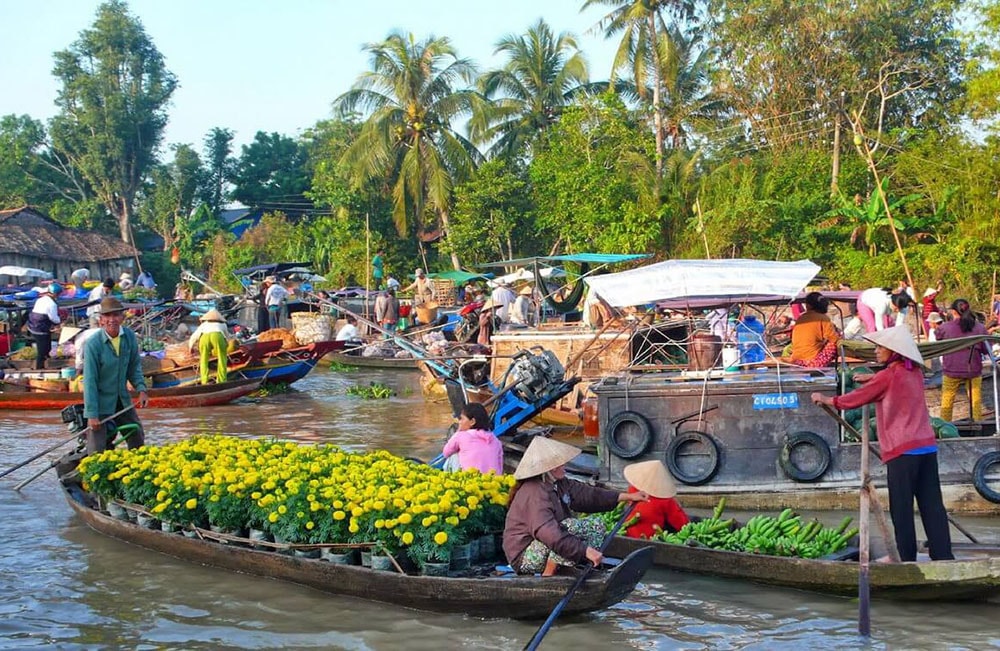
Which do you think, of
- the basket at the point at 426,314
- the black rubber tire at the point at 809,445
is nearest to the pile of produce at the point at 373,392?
the basket at the point at 426,314

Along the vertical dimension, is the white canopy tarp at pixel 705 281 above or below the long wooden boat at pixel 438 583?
above

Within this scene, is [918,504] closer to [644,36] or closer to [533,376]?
[533,376]

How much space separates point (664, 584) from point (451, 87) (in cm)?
2781

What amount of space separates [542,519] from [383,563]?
115cm

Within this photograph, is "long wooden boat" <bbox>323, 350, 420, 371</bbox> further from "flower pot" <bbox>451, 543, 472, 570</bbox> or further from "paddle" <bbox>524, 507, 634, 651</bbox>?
"paddle" <bbox>524, 507, 634, 651</bbox>

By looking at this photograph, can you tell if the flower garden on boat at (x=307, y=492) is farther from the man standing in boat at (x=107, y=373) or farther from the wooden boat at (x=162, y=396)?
the wooden boat at (x=162, y=396)

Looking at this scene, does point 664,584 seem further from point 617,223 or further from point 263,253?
point 263,253

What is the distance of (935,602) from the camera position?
6.40m

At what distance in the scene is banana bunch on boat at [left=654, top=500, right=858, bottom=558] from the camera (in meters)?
6.77

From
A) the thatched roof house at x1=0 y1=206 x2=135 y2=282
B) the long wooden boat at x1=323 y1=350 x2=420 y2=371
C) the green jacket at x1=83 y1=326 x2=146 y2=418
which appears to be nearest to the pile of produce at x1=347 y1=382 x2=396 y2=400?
the long wooden boat at x1=323 y1=350 x2=420 y2=371

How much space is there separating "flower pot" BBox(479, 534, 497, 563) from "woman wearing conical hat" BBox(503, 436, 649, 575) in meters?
0.38

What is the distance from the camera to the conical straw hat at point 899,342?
6250 millimetres

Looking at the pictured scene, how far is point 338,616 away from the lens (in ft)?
21.2

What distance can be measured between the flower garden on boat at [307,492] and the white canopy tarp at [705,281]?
9.54 feet
